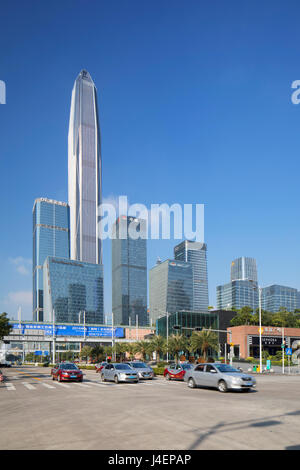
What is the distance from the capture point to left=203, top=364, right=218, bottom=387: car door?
1002 inches

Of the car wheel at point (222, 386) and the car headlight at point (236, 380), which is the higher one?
the car headlight at point (236, 380)

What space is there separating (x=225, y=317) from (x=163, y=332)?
19.5 meters

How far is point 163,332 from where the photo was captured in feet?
380

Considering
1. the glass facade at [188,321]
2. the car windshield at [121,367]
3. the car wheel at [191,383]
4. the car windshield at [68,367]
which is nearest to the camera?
the car wheel at [191,383]

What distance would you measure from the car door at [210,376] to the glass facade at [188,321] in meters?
78.0

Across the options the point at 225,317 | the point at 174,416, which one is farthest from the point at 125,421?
the point at 225,317

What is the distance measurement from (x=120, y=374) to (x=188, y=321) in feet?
255

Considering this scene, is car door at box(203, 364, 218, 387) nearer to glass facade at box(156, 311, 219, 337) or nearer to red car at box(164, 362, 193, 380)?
red car at box(164, 362, 193, 380)

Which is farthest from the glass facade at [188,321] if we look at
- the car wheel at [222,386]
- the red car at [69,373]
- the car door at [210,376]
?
the car wheel at [222,386]

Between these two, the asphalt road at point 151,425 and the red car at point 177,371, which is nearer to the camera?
the asphalt road at point 151,425

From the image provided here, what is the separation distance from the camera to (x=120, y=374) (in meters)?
32.2

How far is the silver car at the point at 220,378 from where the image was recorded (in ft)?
79.2

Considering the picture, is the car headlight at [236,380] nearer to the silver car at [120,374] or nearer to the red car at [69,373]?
the silver car at [120,374]
